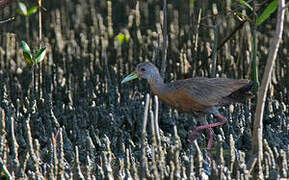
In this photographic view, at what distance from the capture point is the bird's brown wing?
13.6ft

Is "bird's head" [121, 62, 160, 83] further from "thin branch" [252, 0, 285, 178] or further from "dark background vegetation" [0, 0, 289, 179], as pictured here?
"thin branch" [252, 0, 285, 178]

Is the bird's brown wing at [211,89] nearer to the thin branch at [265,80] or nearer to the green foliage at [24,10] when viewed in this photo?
the thin branch at [265,80]

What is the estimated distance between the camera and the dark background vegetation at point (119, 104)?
327 cm

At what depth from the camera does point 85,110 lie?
4.77 metres

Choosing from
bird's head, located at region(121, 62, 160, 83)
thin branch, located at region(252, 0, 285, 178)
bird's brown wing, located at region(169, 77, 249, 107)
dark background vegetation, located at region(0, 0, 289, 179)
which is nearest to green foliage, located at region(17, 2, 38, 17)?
dark background vegetation, located at region(0, 0, 289, 179)

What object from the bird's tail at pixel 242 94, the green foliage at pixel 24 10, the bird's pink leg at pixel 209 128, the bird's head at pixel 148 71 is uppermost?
the green foliage at pixel 24 10

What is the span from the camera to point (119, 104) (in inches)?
193

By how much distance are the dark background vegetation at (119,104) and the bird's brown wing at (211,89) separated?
0.74 feet

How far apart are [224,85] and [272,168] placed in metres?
1.12

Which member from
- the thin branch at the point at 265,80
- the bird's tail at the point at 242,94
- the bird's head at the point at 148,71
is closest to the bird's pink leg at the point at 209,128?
the bird's tail at the point at 242,94

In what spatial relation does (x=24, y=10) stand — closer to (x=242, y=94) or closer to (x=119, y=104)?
(x=242, y=94)

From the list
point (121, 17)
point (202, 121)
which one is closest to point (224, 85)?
point (202, 121)

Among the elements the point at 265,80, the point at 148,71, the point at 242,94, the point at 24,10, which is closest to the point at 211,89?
the point at 242,94

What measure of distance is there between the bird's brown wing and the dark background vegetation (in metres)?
0.23
